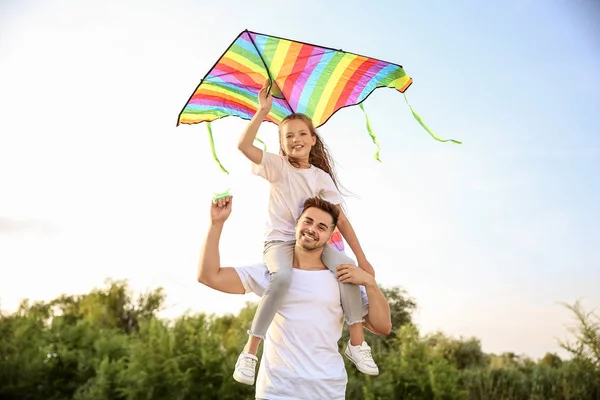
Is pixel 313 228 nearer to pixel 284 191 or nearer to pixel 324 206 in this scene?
pixel 324 206

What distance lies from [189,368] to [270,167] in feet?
24.1

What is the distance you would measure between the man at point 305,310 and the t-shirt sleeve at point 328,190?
227 mm

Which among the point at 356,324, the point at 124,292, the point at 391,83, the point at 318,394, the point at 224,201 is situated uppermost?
the point at 124,292

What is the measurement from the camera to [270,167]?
2.93m

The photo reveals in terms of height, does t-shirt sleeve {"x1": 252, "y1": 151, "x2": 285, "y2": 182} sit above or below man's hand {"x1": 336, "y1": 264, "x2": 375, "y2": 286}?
above

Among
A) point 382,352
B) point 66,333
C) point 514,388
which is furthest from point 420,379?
point 66,333

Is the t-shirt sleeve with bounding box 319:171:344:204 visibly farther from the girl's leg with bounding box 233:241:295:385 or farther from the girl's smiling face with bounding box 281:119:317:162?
the girl's leg with bounding box 233:241:295:385

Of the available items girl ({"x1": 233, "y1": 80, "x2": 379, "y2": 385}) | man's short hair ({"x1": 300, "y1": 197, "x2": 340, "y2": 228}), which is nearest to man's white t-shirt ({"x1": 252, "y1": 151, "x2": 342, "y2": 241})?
girl ({"x1": 233, "y1": 80, "x2": 379, "y2": 385})

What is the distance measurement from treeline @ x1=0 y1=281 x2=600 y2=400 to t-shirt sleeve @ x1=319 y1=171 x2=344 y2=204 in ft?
22.4

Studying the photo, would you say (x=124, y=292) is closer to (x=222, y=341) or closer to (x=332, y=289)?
(x=222, y=341)

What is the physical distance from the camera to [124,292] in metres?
14.5

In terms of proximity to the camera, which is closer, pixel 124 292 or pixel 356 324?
pixel 356 324

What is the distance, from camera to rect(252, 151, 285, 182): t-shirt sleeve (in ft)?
9.57

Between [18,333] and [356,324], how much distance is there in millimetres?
10140
